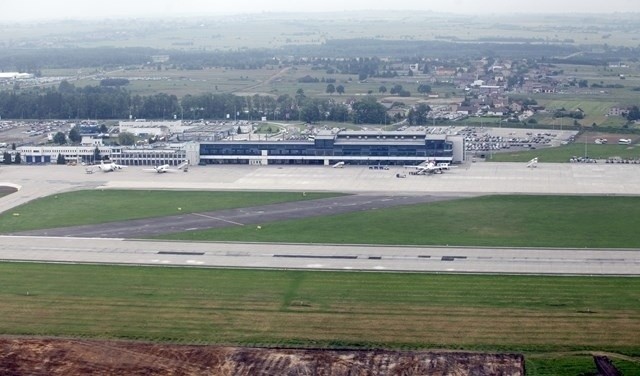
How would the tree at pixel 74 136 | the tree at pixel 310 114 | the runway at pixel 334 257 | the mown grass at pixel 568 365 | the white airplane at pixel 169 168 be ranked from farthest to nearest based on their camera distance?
the tree at pixel 310 114, the tree at pixel 74 136, the white airplane at pixel 169 168, the runway at pixel 334 257, the mown grass at pixel 568 365

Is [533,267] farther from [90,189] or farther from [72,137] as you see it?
[72,137]

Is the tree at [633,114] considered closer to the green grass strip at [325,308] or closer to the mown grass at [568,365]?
the green grass strip at [325,308]

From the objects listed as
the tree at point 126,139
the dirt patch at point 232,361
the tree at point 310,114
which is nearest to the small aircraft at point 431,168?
the tree at point 126,139

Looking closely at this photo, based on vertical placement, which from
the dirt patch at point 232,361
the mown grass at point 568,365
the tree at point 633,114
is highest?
the tree at point 633,114

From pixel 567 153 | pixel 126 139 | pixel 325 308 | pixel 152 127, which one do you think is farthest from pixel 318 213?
pixel 152 127

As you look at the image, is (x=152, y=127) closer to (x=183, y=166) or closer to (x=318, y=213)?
(x=183, y=166)

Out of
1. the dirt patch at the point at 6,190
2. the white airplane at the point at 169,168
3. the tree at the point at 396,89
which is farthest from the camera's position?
the tree at the point at 396,89

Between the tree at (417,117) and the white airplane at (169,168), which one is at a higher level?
the tree at (417,117)

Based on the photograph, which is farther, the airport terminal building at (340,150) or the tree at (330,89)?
the tree at (330,89)
